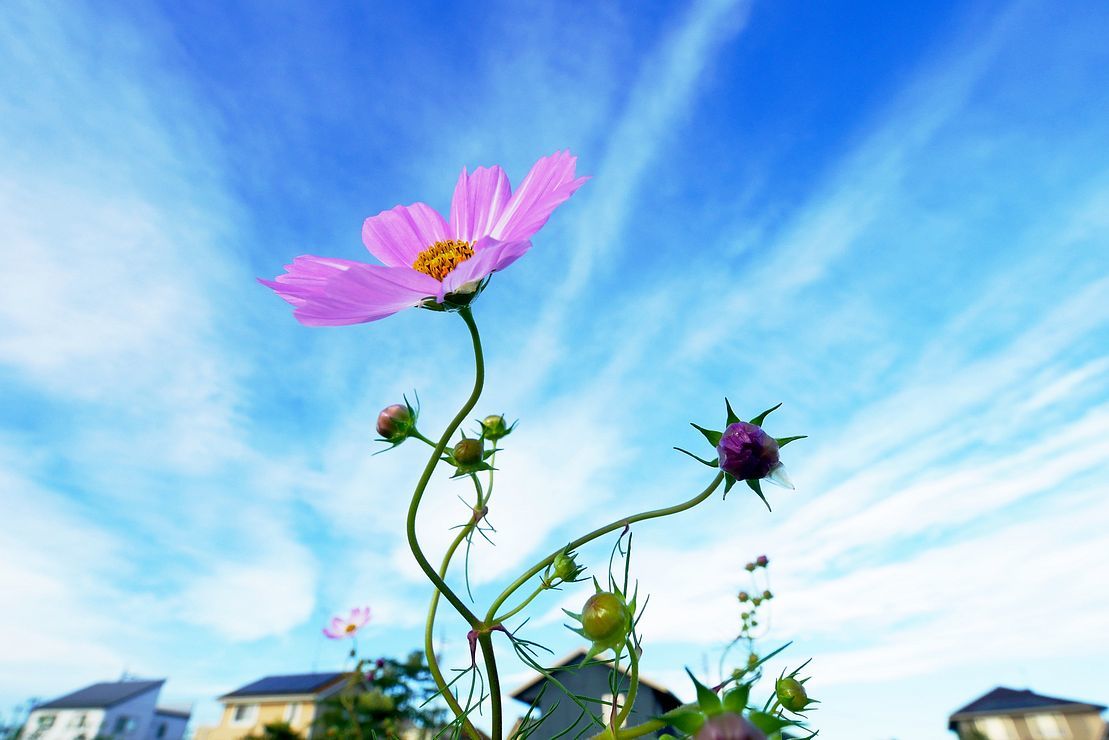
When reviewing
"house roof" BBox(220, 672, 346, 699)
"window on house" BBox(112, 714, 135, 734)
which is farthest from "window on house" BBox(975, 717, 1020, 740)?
"window on house" BBox(112, 714, 135, 734)

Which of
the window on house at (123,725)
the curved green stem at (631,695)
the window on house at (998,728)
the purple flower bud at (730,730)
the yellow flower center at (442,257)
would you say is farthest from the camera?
the window on house at (123,725)

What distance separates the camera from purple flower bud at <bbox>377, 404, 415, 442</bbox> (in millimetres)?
756

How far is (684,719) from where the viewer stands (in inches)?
16.6

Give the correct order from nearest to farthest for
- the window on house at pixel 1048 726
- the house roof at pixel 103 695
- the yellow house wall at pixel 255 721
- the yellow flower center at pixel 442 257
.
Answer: the yellow flower center at pixel 442 257, the window on house at pixel 1048 726, the yellow house wall at pixel 255 721, the house roof at pixel 103 695

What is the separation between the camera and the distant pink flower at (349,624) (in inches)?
114

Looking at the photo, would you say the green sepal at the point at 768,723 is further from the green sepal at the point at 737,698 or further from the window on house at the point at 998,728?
the window on house at the point at 998,728

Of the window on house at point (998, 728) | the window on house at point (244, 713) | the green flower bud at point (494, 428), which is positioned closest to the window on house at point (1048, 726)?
the window on house at point (998, 728)

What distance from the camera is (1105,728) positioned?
74.3 ft

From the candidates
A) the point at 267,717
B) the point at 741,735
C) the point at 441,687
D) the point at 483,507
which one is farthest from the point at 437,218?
Answer: the point at 267,717

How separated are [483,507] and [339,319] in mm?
274

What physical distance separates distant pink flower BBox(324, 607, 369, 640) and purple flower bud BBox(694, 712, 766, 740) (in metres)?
2.80

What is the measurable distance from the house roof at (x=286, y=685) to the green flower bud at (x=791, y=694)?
26244 millimetres

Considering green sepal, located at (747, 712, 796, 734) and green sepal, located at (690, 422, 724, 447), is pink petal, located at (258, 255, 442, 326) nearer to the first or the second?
green sepal, located at (690, 422, 724, 447)

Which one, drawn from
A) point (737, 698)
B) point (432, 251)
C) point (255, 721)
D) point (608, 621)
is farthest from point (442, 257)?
point (255, 721)
